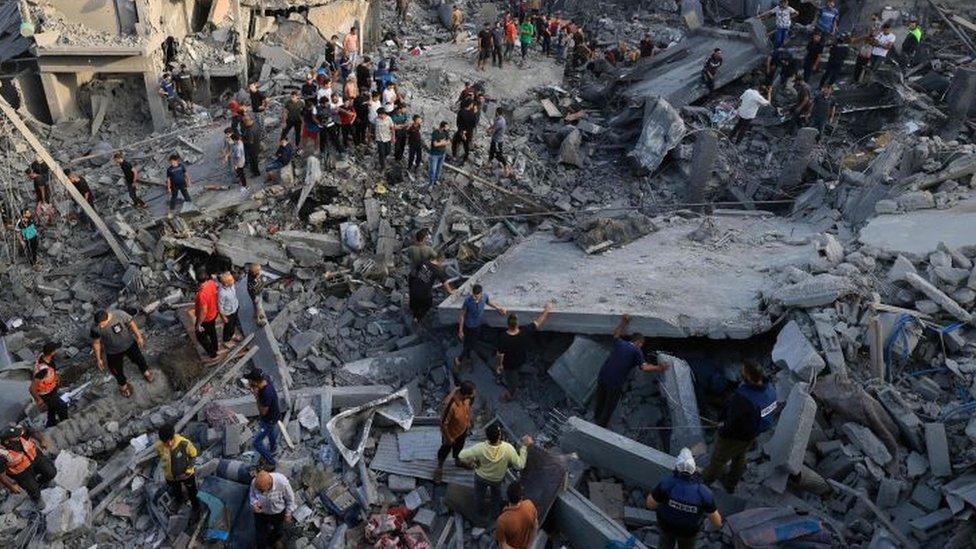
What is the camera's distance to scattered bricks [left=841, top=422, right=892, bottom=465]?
702cm

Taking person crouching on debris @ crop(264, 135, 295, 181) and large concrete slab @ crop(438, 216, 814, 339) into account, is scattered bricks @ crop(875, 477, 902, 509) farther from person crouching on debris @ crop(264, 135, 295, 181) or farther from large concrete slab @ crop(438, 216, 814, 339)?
person crouching on debris @ crop(264, 135, 295, 181)

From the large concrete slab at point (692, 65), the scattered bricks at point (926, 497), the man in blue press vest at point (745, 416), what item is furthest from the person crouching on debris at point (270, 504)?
the large concrete slab at point (692, 65)

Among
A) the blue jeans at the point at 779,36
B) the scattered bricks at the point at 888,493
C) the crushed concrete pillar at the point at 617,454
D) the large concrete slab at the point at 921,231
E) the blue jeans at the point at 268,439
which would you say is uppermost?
the blue jeans at the point at 779,36

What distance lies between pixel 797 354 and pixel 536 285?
11.7 feet

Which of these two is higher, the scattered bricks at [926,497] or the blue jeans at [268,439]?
the scattered bricks at [926,497]

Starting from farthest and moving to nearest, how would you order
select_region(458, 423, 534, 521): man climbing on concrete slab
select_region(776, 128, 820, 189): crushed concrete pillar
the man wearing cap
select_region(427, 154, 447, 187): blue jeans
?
select_region(776, 128, 820, 189): crushed concrete pillar, select_region(427, 154, 447, 187): blue jeans, the man wearing cap, select_region(458, 423, 534, 521): man climbing on concrete slab

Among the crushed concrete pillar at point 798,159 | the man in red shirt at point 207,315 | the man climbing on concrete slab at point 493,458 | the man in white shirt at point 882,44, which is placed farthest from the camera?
the man in white shirt at point 882,44

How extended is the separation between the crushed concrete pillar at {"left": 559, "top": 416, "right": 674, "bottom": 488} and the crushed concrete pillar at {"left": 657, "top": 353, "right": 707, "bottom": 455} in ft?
1.78

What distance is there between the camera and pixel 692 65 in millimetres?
17875

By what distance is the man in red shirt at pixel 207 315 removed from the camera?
30.4 ft

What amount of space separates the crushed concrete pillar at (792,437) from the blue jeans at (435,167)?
7.80 meters

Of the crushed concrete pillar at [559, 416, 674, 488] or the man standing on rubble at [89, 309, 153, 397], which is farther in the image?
the man standing on rubble at [89, 309, 153, 397]

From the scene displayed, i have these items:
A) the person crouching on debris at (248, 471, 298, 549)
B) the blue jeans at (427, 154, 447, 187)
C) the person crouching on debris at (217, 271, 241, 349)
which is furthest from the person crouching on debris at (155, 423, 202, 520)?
the blue jeans at (427, 154, 447, 187)

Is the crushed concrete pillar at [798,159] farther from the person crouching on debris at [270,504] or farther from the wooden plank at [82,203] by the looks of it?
the wooden plank at [82,203]
